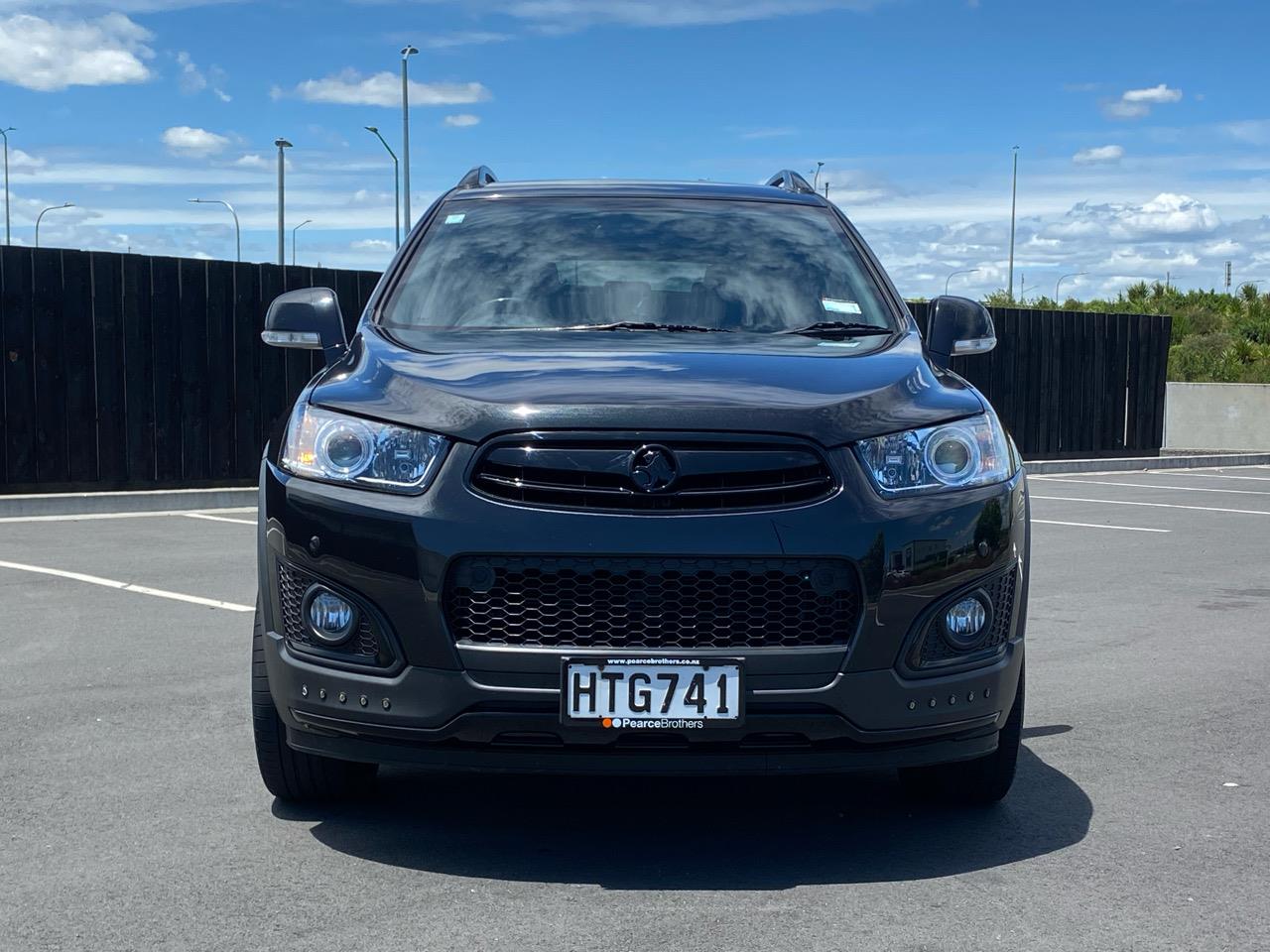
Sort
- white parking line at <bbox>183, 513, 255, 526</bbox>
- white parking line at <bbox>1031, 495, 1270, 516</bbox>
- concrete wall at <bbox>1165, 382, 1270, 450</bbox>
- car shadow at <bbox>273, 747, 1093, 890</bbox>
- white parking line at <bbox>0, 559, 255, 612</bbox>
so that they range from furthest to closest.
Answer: concrete wall at <bbox>1165, 382, 1270, 450</bbox>
white parking line at <bbox>1031, 495, 1270, 516</bbox>
white parking line at <bbox>183, 513, 255, 526</bbox>
white parking line at <bbox>0, 559, 255, 612</bbox>
car shadow at <bbox>273, 747, 1093, 890</bbox>

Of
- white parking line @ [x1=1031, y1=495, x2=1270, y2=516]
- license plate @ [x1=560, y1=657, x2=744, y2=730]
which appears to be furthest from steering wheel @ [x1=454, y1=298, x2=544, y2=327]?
white parking line @ [x1=1031, y1=495, x2=1270, y2=516]

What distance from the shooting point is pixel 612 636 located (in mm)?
3551

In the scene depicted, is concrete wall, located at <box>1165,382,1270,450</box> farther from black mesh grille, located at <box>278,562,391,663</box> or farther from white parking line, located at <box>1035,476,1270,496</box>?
black mesh grille, located at <box>278,562,391,663</box>

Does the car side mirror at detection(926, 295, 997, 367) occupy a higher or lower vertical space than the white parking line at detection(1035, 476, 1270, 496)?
higher

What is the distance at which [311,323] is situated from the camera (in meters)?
4.68

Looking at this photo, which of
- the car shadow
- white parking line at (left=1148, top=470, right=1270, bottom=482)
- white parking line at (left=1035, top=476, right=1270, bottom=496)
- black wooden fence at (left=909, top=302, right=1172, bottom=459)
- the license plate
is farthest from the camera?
black wooden fence at (left=909, top=302, right=1172, bottom=459)

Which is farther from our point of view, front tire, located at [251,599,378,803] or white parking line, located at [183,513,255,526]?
white parking line, located at [183,513,255,526]

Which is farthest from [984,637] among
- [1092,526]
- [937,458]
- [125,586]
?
[1092,526]

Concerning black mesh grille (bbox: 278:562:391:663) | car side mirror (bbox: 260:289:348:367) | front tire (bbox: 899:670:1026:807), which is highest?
car side mirror (bbox: 260:289:348:367)

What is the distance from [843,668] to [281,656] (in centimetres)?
134

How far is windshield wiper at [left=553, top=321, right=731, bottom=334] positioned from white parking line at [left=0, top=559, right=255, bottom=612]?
403 centimetres

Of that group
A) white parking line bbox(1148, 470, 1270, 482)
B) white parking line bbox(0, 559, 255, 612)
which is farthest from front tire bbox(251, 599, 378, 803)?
white parking line bbox(1148, 470, 1270, 482)

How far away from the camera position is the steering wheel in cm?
469

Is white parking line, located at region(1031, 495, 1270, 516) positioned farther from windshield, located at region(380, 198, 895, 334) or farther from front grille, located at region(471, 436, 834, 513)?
front grille, located at region(471, 436, 834, 513)
